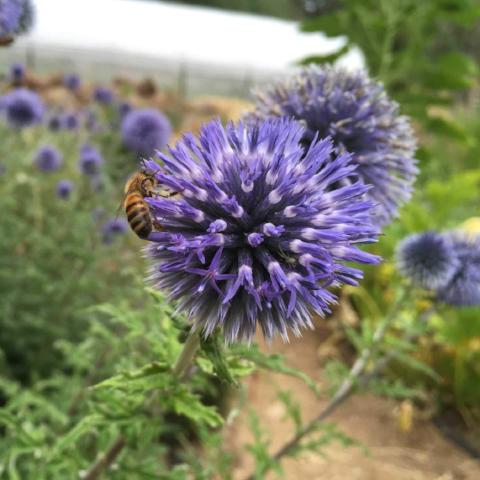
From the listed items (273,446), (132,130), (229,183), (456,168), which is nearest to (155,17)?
(456,168)

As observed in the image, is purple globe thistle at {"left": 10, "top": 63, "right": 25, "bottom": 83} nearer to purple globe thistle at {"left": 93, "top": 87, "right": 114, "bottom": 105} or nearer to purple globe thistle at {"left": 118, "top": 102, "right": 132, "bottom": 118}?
purple globe thistle at {"left": 93, "top": 87, "right": 114, "bottom": 105}

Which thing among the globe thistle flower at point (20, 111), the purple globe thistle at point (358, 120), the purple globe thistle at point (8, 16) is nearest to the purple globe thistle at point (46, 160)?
the globe thistle flower at point (20, 111)

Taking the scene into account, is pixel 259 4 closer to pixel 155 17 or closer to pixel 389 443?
pixel 155 17

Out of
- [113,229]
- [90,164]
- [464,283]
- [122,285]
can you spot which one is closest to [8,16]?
[113,229]

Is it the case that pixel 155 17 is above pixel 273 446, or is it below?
above

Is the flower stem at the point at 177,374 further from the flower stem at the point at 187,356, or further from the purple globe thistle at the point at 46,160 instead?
the purple globe thistle at the point at 46,160

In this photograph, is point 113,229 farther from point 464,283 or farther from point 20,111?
point 464,283
